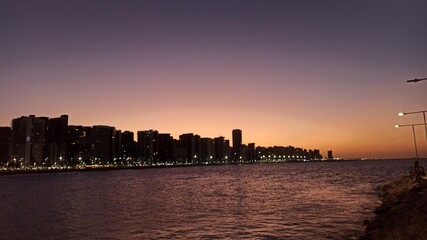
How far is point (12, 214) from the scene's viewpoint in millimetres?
40875

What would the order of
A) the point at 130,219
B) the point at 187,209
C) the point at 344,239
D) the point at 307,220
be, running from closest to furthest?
the point at 344,239
the point at 307,220
the point at 130,219
the point at 187,209

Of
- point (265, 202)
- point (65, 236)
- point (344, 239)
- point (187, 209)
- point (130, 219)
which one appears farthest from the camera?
point (265, 202)

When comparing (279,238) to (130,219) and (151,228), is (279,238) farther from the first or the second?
(130,219)

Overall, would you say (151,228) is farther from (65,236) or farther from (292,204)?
(292,204)

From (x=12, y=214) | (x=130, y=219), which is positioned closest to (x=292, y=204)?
(x=130, y=219)

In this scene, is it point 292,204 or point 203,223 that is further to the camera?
point 292,204

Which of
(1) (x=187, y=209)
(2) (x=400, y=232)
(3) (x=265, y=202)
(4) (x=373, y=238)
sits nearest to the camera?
(2) (x=400, y=232)

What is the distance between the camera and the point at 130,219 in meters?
33.3

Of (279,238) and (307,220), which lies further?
(307,220)

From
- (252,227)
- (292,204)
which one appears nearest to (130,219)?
(252,227)

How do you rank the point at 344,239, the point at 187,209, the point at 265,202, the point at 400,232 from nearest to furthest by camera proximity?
the point at 400,232, the point at 344,239, the point at 187,209, the point at 265,202

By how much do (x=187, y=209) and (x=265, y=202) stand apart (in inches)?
396

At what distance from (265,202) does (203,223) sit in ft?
52.4

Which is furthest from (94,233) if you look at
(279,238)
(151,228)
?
(279,238)
